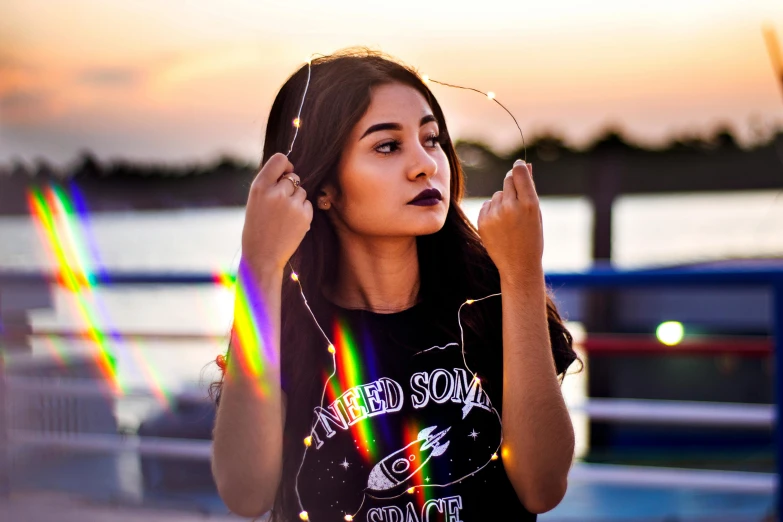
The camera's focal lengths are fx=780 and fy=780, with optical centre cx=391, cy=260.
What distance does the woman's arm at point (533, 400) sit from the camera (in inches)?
48.3

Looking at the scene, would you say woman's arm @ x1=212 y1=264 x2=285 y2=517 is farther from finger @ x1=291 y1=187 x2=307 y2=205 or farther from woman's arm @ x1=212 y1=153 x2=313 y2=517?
finger @ x1=291 y1=187 x2=307 y2=205

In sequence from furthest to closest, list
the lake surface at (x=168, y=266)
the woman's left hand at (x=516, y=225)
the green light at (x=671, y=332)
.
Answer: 1. the lake surface at (x=168, y=266)
2. the green light at (x=671, y=332)
3. the woman's left hand at (x=516, y=225)

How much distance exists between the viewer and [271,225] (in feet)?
4.03

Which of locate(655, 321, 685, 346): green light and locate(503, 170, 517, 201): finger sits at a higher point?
locate(503, 170, 517, 201): finger

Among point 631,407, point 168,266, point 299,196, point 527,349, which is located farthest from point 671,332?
point 168,266

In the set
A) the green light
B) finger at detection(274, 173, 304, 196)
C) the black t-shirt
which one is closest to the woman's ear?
finger at detection(274, 173, 304, 196)

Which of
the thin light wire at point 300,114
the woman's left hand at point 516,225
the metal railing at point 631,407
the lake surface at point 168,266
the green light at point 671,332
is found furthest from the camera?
the lake surface at point 168,266

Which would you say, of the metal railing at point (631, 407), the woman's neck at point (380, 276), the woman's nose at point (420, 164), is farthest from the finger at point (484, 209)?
the metal railing at point (631, 407)

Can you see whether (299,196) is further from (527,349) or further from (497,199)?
(527,349)

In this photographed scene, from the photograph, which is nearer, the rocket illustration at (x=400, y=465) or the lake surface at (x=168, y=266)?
the rocket illustration at (x=400, y=465)

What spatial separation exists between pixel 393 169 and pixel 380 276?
0.74 ft

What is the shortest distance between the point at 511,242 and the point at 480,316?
22 cm

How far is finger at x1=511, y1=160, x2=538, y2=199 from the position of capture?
1.23 metres

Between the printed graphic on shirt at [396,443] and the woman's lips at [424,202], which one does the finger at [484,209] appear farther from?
the printed graphic on shirt at [396,443]
